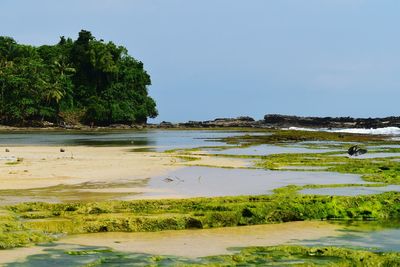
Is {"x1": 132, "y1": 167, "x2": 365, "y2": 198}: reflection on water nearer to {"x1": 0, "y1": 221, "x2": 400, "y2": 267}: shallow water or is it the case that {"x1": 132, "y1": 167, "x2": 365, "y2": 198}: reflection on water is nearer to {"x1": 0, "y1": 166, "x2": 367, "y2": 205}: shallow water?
{"x1": 0, "y1": 166, "x2": 367, "y2": 205}: shallow water

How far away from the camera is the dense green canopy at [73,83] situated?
74500 mm

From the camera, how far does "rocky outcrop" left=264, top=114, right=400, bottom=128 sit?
9249 centimetres

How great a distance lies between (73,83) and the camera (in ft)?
279

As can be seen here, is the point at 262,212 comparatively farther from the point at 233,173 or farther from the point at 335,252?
the point at 233,173

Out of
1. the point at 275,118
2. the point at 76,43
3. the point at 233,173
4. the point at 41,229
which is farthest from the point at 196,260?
the point at 275,118

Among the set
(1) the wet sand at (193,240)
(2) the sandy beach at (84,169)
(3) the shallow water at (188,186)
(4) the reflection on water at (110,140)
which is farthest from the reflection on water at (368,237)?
(4) the reflection on water at (110,140)

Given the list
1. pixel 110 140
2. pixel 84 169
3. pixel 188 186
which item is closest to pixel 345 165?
pixel 188 186

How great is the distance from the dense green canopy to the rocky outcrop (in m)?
26.4

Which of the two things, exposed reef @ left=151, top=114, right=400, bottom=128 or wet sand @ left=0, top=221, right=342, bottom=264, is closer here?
wet sand @ left=0, top=221, right=342, bottom=264

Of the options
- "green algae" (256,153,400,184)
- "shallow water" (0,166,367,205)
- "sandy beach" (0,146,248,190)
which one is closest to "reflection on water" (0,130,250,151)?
"sandy beach" (0,146,248,190)

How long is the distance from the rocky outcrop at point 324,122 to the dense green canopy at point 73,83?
86.8 feet

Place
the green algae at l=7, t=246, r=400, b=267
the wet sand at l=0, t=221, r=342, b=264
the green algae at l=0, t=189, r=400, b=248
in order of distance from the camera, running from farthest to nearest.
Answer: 1. the green algae at l=0, t=189, r=400, b=248
2. the wet sand at l=0, t=221, r=342, b=264
3. the green algae at l=7, t=246, r=400, b=267

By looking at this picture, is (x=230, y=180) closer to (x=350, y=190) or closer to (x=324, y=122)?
(x=350, y=190)

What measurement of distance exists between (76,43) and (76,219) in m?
79.4
